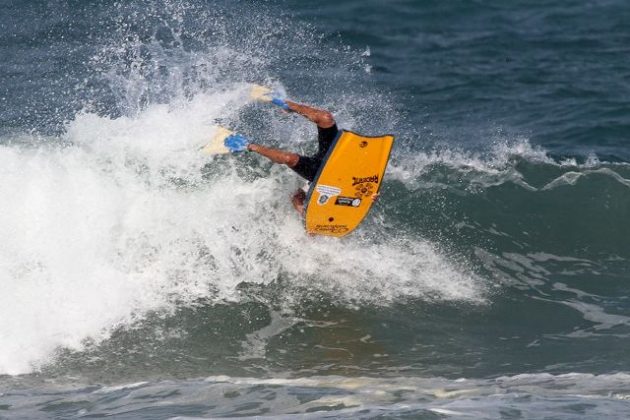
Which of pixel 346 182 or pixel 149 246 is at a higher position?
pixel 346 182

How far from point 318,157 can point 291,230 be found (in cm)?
130

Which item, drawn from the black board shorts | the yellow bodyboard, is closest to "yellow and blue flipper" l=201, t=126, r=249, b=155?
the black board shorts

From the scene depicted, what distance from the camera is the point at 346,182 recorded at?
9.76 metres

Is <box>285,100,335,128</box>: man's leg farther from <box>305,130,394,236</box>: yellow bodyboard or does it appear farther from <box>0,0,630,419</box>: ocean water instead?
<box>0,0,630,419</box>: ocean water

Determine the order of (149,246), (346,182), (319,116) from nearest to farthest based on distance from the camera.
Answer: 1. (319,116)
2. (346,182)
3. (149,246)

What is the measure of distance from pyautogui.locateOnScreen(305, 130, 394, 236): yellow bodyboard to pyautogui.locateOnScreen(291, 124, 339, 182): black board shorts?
0.50ft

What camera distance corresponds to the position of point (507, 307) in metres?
9.98

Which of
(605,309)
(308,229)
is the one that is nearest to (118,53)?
(308,229)

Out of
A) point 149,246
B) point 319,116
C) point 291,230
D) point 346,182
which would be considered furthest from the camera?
point 291,230

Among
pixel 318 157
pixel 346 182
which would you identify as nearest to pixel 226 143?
pixel 318 157

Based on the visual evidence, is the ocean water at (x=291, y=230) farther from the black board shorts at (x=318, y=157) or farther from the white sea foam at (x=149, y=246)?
the black board shorts at (x=318, y=157)

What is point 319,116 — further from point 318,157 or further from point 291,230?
point 291,230

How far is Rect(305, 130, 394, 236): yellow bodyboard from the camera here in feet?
31.3

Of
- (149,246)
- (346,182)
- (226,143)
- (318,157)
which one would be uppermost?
(226,143)
